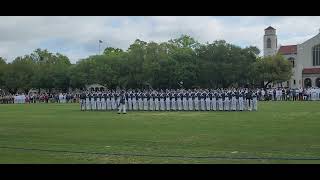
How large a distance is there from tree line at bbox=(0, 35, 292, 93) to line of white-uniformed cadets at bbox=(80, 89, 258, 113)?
27.3 m

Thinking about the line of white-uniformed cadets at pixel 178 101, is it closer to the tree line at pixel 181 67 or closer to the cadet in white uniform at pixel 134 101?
the cadet in white uniform at pixel 134 101

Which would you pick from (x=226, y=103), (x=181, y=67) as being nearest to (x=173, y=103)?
(x=226, y=103)

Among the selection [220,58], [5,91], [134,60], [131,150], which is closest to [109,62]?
[134,60]

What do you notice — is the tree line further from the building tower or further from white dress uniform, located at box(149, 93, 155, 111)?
white dress uniform, located at box(149, 93, 155, 111)

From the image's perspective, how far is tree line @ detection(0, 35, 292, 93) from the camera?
61750 millimetres

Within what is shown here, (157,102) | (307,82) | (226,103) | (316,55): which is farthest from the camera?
(316,55)

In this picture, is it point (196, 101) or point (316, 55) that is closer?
point (196, 101)

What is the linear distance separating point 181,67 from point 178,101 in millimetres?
29578

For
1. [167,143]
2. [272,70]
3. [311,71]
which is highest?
[311,71]

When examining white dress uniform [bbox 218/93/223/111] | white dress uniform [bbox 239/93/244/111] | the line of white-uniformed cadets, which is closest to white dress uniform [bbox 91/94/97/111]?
the line of white-uniformed cadets

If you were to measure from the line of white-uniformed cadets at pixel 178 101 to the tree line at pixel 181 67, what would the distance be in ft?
89.6

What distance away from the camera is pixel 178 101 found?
3219 centimetres

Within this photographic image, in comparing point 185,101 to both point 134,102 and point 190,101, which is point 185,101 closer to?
point 190,101
